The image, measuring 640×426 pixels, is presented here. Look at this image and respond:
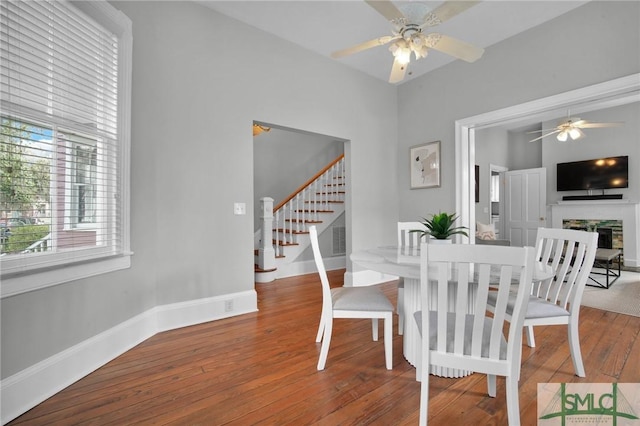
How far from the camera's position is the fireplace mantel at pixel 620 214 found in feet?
17.0

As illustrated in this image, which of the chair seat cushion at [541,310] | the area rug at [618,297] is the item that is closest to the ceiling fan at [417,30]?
the chair seat cushion at [541,310]

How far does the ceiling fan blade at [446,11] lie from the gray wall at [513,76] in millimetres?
1938

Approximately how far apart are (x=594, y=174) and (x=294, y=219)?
602 centimetres

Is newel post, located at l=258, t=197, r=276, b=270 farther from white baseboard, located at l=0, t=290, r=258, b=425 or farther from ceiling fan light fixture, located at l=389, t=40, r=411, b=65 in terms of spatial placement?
ceiling fan light fixture, located at l=389, t=40, r=411, b=65

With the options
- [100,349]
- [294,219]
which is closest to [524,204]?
[294,219]

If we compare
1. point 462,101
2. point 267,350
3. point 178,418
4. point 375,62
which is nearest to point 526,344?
point 267,350

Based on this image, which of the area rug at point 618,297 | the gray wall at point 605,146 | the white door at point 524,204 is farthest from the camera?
the white door at point 524,204

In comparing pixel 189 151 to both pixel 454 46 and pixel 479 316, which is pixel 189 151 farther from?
pixel 479 316

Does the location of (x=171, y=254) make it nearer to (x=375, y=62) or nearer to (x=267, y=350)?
(x=267, y=350)

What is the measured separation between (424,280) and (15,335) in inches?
82.3

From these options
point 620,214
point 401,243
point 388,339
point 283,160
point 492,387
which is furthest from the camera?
point 283,160

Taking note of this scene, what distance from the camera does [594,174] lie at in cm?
569

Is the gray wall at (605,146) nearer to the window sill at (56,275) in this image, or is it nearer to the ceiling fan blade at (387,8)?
the ceiling fan blade at (387,8)

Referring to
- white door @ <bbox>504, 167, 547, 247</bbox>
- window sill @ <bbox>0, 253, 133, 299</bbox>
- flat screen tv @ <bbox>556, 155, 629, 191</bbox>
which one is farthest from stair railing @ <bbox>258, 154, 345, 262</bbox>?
flat screen tv @ <bbox>556, 155, 629, 191</bbox>
